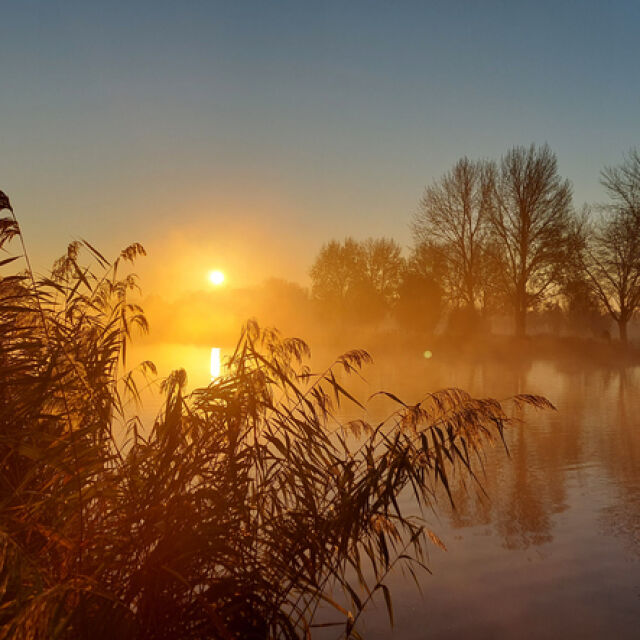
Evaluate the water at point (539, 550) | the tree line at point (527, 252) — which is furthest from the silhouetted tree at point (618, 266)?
the water at point (539, 550)

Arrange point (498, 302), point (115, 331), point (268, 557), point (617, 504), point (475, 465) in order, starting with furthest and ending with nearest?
point (498, 302)
point (475, 465)
point (617, 504)
point (115, 331)
point (268, 557)

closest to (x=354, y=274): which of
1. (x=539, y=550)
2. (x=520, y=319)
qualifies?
(x=520, y=319)

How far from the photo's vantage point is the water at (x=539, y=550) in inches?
209

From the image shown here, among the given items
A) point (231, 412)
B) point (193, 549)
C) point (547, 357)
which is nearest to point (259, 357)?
point (231, 412)

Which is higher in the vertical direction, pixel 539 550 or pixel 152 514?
pixel 152 514

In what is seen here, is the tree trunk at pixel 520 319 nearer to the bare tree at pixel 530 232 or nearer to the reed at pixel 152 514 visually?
the bare tree at pixel 530 232

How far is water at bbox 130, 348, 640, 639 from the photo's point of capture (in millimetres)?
5312

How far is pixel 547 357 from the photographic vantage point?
36.0m

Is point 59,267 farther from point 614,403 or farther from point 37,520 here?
point 614,403

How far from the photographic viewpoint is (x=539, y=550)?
6820 mm

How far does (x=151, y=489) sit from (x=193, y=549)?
1.63ft

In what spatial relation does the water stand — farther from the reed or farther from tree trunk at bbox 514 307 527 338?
tree trunk at bbox 514 307 527 338

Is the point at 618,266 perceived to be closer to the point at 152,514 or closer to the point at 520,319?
the point at 520,319

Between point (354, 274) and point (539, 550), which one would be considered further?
point (354, 274)
